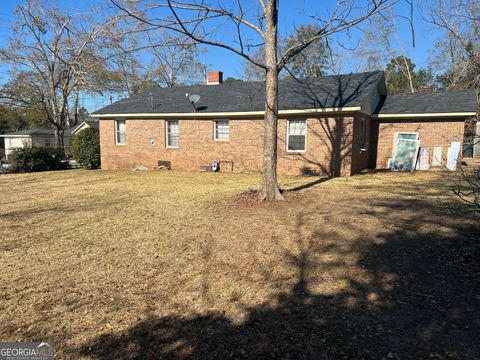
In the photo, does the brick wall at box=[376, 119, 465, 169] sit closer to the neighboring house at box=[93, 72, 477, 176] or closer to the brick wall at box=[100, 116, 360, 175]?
the neighboring house at box=[93, 72, 477, 176]

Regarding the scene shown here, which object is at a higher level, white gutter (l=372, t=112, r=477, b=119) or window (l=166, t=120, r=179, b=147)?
white gutter (l=372, t=112, r=477, b=119)

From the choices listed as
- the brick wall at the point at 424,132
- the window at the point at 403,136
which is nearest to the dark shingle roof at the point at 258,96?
the brick wall at the point at 424,132

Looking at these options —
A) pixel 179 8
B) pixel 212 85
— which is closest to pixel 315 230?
pixel 179 8

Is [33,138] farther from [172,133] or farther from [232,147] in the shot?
[232,147]

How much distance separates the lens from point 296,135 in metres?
14.8

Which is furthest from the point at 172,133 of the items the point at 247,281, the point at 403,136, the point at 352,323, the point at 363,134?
the point at 352,323

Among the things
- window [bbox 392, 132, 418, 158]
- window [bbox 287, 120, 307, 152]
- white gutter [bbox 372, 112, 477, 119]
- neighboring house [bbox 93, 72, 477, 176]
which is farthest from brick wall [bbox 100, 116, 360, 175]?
window [bbox 392, 132, 418, 158]

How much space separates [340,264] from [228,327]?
6.37ft

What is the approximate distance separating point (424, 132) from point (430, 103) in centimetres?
143

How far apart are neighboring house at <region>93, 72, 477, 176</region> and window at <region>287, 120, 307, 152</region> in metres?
0.04

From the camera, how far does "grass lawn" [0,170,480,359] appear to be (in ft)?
9.51

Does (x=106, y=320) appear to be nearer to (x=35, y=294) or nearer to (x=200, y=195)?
(x=35, y=294)

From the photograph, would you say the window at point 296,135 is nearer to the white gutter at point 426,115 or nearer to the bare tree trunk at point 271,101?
the white gutter at point 426,115

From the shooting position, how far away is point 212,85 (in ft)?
65.0
